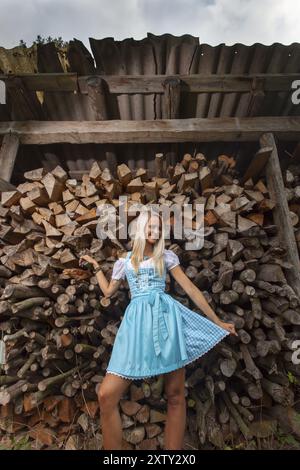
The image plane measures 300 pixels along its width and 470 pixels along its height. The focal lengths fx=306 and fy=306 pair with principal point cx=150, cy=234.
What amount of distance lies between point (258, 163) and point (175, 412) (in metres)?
2.40

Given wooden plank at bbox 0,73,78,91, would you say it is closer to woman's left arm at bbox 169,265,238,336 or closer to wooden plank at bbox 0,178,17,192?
wooden plank at bbox 0,178,17,192

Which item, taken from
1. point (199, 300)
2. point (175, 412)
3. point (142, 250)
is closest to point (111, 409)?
point (175, 412)

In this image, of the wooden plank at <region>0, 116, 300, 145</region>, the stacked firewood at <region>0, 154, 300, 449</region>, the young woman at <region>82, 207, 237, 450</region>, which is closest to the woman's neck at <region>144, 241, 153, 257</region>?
the young woman at <region>82, 207, 237, 450</region>

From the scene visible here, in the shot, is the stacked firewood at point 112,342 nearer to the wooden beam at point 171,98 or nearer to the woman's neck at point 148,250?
the woman's neck at point 148,250

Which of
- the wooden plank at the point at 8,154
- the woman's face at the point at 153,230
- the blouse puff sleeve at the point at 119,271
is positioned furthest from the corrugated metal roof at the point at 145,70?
the blouse puff sleeve at the point at 119,271

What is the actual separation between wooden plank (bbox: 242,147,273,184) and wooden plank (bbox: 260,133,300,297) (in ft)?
0.19

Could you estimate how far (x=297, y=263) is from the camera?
2656 mm

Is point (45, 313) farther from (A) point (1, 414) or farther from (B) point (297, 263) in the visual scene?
(B) point (297, 263)

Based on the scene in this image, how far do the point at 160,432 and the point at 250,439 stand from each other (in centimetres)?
67

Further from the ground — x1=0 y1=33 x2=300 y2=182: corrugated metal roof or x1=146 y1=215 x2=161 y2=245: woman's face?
x1=0 y1=33 x2=300 y2=182: corrugated metal roof

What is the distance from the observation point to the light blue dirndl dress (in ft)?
5.63

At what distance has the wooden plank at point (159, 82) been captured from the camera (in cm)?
288

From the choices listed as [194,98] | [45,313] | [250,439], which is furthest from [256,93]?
[250,439]
